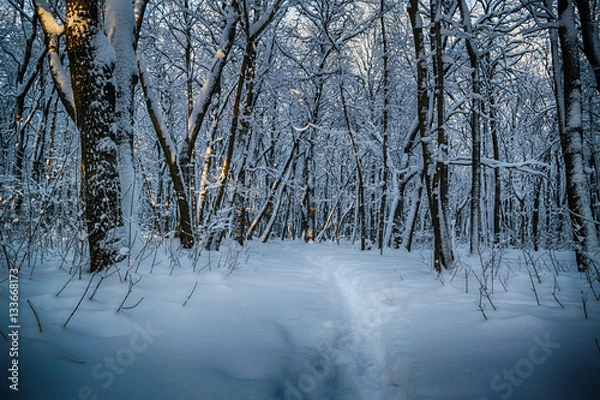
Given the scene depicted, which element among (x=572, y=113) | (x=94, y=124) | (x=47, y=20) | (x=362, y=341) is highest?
(x=47, y=20)

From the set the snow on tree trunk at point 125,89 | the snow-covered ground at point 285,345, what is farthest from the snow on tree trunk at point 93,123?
the snow-covered ground at point 285,345

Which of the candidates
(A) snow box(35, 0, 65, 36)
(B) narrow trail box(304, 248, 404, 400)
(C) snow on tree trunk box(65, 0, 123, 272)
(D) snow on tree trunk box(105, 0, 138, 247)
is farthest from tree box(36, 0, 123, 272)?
(B) narrow trail box(304, 248, 404, 400)

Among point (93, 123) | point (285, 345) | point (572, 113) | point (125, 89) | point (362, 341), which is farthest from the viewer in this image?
point (572, 113)

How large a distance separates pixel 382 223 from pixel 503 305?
20.7ft

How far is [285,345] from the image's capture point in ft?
Result: 7.07

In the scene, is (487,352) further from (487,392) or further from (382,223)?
(382,223)

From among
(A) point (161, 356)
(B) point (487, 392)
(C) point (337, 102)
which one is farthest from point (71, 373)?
(C) point (337, 102)

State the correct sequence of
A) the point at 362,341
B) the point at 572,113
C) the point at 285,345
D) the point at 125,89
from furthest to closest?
the point at 572,113 → the point at 125,89 → the point at 362,341 → the point at 285,345

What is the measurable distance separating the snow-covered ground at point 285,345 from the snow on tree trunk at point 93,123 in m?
0.45

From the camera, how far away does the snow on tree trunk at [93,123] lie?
297cm

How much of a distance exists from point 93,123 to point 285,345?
301 centimetres

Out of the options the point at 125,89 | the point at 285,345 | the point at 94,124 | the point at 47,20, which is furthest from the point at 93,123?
the point at 285,345

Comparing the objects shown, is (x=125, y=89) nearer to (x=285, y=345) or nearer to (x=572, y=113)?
(x=285, y=345)

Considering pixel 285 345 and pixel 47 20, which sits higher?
pixel 47 20
